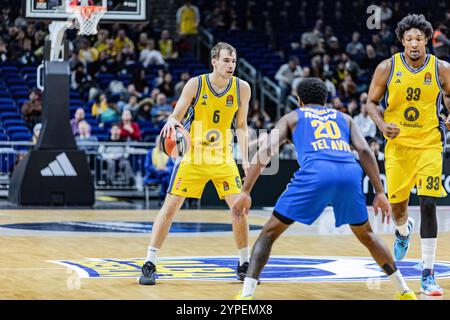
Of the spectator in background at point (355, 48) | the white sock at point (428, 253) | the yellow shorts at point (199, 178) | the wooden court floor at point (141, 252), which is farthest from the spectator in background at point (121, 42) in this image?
the white sock at point (428, 253)

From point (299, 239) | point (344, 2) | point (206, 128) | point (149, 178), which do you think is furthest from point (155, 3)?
point (206, 128)

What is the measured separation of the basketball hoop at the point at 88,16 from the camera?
1777 cm

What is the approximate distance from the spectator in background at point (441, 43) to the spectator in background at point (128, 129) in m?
8.26

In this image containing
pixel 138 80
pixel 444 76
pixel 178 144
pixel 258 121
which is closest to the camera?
pixel 444 76

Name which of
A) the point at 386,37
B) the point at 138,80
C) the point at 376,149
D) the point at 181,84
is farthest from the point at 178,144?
the point at 386,37

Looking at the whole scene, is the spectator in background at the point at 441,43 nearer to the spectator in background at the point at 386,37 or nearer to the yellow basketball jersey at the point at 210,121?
the spectator in background at the point at 386,37

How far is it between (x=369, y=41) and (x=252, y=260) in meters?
21.6

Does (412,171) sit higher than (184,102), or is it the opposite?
(184,102)

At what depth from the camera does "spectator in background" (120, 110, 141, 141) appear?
21.0m

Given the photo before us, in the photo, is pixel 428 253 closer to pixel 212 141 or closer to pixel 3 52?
pixel 212 141

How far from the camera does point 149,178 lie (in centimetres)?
1989

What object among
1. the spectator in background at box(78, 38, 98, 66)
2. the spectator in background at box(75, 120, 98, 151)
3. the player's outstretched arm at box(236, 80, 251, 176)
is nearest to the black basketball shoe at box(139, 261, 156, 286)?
the player's outstretched arm at box(236, 80, 251, 176)

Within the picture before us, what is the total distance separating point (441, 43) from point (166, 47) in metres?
6.94

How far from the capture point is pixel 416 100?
29.3 ft
